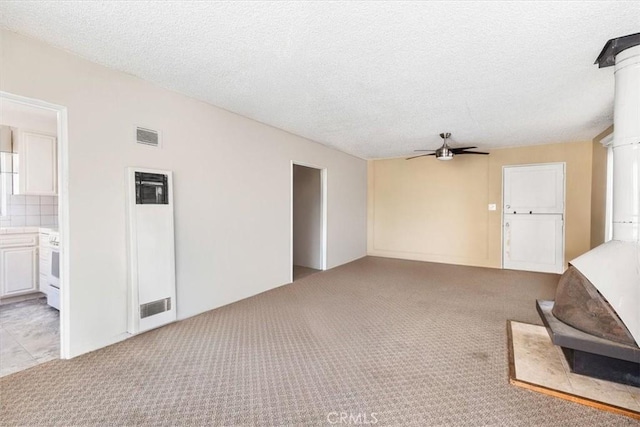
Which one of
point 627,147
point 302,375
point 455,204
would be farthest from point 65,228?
point 455,204

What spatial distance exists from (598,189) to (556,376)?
4.12 metres

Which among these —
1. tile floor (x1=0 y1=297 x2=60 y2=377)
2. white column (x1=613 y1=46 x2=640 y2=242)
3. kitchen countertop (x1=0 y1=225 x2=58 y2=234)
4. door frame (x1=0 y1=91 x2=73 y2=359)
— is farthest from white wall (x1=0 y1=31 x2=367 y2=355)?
white column (x1=613 y1=46 x2=640 y2=242)

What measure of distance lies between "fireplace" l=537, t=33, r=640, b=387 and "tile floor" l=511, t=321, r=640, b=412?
82 millimetres

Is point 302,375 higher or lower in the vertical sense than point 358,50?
lower

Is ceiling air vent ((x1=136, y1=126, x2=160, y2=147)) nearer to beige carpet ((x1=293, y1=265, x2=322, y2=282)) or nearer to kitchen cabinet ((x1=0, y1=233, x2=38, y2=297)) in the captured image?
kitchen cabinet ((x1=0, y1=233, x2=38, y2=297))

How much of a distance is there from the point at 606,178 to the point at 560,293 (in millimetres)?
3231

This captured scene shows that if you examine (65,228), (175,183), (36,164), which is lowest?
(65,228)

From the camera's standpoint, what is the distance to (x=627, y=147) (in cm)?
206

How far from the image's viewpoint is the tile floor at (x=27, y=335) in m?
2.31

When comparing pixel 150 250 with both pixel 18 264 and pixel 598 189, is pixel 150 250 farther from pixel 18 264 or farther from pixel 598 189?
pixel 598 189

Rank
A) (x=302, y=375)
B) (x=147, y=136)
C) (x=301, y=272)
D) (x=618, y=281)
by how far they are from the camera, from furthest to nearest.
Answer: (x=301, y=272), (x=147, y=136), (x=302, y=375), (x=618, y=281)

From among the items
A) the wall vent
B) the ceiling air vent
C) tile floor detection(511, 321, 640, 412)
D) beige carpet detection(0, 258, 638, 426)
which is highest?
the ceiling air vent

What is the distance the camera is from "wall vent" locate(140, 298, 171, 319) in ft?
8.79

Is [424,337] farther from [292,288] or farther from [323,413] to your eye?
[292,288]
